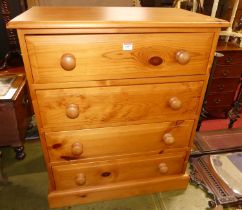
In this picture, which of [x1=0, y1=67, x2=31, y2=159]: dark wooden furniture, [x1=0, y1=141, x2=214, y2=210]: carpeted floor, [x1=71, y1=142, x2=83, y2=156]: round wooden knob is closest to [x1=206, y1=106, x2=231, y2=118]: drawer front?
[x1=0, y1=141, x2=214, y2=210]: carpeted floor

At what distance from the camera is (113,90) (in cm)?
90

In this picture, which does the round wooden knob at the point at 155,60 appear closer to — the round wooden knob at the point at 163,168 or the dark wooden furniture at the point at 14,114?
the round wooden knob at the point at 163,168

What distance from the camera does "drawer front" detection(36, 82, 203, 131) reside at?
2.86 ft

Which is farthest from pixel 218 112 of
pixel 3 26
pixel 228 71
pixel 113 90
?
pixel 3 26

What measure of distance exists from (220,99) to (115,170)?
1.43 meters

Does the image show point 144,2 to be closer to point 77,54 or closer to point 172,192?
point 77,54

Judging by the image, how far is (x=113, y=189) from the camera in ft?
3.92

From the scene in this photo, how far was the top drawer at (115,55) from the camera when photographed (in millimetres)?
765

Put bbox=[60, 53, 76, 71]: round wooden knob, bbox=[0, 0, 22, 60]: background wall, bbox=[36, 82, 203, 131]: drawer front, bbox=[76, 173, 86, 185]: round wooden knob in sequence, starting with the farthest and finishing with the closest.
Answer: bbox=[0, 0, 22, 60]: background wall < bbox=[76, 173, 86, 185]: round wooden knob < bbox=[36, 82, 203, 131]: drawer front < bbox=[60, 53, 76, 71]: round wooden knob

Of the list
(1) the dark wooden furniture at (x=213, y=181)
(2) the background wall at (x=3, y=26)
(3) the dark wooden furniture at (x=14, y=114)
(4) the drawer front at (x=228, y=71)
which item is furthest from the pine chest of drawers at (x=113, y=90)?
(4) the drawer front at (x=228, y=71)

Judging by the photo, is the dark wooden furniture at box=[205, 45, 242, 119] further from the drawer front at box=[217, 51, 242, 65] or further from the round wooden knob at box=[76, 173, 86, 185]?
the round wooden knob at box=[76, 173, 86, 185]

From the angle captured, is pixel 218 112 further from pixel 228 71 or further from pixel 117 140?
pixel 117 140

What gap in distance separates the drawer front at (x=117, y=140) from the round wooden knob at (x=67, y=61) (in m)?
0.32

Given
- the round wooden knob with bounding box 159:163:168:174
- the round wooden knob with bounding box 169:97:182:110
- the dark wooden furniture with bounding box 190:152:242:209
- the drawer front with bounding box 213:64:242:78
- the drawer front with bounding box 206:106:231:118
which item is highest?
the round wooden knob with bounding box 169:97:182:110
